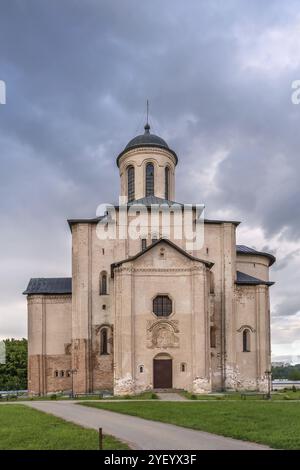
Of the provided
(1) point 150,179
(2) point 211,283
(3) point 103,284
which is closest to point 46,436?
(3) point 103,284

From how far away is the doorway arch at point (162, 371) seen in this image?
33594 mm

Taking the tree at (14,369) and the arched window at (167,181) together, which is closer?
the arched window at (167,181)

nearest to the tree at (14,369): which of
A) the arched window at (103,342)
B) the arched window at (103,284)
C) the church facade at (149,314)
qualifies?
the church facade at (149,314)

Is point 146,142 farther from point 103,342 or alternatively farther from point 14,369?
point 14,369

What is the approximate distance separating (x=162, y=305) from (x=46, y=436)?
20.5 metres

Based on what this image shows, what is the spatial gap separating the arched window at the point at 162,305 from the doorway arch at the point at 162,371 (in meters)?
2.62

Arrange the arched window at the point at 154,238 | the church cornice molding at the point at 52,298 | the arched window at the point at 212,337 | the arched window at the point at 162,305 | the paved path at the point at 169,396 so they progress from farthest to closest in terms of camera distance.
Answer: the church cornice molding at the point at 52,298
the arched window at the point at 154,238
the arched window at the point at 212,337
the arched window at the point at 162,305
the paved path at the point at 169,396

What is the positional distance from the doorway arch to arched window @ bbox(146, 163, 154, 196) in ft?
45.9

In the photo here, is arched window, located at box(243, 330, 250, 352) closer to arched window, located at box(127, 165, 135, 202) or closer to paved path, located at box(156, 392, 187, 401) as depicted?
paved path, located at box(156, 392, 187, 401)

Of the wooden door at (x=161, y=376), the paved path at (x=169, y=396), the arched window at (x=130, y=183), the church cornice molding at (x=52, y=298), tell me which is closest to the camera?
the paved path at (x=169, y=396)

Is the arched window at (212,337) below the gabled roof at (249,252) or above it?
below

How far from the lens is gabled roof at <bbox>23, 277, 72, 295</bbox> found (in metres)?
39.8

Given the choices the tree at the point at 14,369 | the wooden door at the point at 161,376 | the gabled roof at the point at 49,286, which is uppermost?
the gabled roof at the point at 49,286

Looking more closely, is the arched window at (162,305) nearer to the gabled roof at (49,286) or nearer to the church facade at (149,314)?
the church facade at (149,314)
